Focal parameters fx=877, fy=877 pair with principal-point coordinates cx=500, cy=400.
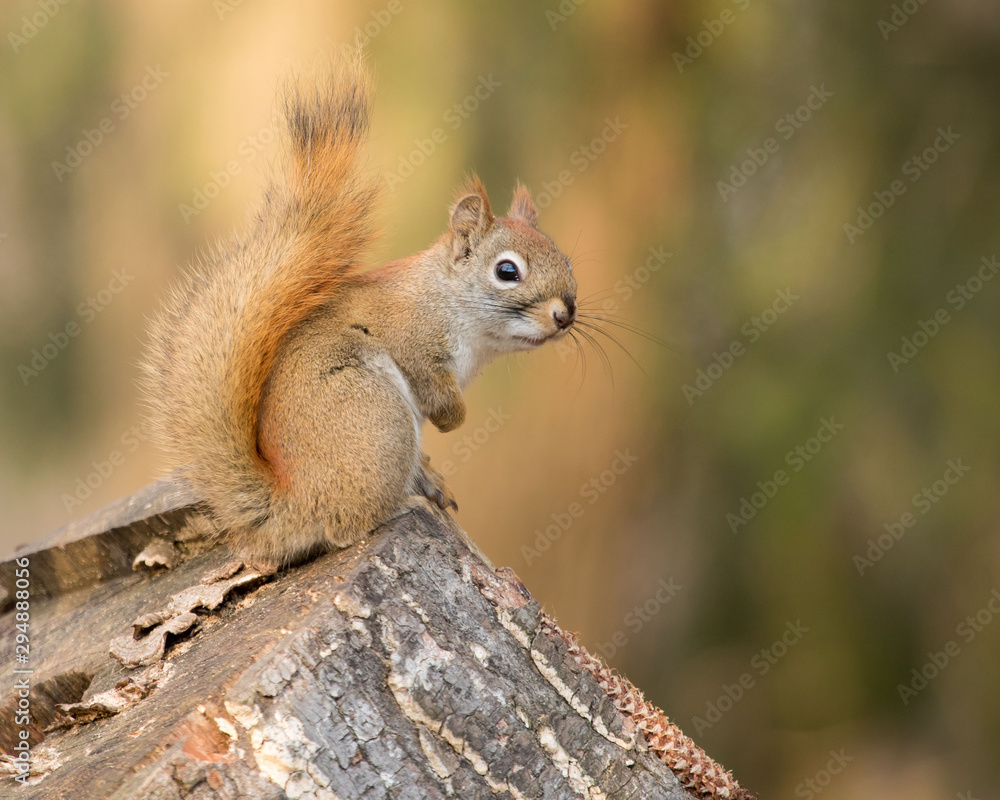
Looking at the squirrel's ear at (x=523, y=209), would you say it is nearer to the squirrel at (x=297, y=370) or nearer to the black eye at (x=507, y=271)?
the black eye at (x=507, y=271)

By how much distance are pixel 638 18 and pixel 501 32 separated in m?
0.37

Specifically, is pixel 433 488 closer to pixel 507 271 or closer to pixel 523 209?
pixel 507 271

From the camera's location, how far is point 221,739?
0.79m

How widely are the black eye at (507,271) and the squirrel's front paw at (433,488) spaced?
362 mm

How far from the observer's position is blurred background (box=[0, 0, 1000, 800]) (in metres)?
2.27

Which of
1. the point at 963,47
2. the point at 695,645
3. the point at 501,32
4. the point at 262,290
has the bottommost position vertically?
the point at 695,645

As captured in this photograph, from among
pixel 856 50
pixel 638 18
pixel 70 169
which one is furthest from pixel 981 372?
pixel 70 169

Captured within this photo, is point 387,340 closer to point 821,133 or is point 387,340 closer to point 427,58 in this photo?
point 427,58

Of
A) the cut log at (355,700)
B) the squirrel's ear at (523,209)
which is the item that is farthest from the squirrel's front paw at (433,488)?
the squirrel's ear at (523,209)

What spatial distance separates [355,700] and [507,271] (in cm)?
90

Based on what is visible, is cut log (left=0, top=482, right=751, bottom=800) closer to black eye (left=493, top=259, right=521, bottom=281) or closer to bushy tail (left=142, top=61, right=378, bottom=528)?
bushy tail (left=142, top=61, right=378, bottom=528)

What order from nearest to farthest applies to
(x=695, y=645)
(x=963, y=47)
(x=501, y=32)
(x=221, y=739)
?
1. (x=221, y=739)
2. (x=963, y=47)
3. (x=501, y=32)
4. (x=695, y=645)

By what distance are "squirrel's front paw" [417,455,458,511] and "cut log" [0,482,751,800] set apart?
186mm

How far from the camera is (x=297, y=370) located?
1.27m
